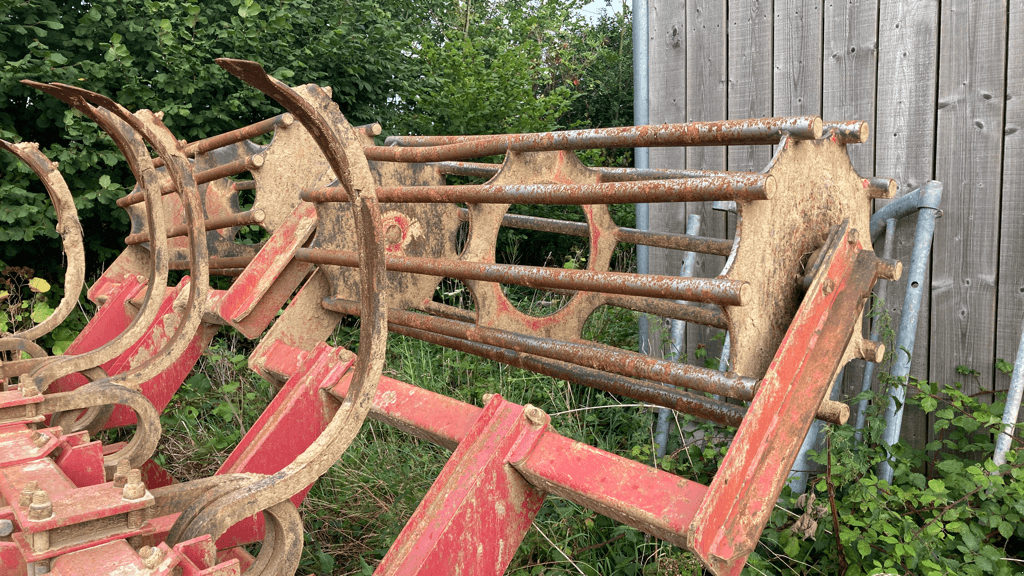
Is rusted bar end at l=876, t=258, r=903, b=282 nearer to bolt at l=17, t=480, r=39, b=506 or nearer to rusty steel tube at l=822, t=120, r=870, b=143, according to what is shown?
rusty steel tube at l=822, t=120, r=870, b=143

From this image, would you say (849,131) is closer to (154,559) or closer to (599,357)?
(599,357)

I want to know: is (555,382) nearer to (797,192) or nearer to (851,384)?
(851,384)

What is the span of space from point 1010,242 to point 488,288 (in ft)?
6.27

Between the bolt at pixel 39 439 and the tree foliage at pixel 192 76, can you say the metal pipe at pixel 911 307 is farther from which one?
the tree foliage at pixel 192 76

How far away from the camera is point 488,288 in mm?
2010

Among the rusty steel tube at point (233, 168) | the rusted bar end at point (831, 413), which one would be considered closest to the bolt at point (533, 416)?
the rusted bar end at point (831, 413)

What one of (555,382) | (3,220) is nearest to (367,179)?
(555,382)

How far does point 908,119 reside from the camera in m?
2.75

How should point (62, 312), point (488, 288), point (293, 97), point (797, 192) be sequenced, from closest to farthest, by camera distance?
point (293, 97) < point (797, 192) < point (488, 288) < point (62, 312)

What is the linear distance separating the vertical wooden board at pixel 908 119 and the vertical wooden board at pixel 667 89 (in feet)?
2.89

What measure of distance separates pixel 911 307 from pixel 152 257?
258 cm

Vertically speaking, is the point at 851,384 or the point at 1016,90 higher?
the point at 1016,90

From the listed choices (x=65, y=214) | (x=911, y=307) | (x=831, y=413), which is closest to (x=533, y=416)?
(x=831, y=413)

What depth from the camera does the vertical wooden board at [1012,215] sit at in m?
2.50
